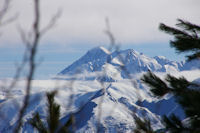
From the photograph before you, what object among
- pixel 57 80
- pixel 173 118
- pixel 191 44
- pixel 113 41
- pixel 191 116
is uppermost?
pixel 113 41

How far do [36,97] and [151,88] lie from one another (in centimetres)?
476

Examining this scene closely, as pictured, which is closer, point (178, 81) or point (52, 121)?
point (52, 121)

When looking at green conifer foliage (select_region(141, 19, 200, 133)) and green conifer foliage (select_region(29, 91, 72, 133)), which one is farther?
green conifer foliage (select_region(141, 19, 200, 133))

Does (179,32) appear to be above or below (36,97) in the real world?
below

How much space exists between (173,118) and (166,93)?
588 mm

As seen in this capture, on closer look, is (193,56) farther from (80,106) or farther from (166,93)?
(80,106)

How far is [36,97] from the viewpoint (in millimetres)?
3727

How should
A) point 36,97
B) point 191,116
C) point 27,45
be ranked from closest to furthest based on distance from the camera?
point 27,45 → point 36,97 → point 191,116

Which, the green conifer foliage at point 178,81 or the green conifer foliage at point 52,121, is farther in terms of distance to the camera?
the green conifer foliage at point 178,81

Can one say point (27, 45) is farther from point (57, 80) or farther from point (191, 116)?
point (191, 116)

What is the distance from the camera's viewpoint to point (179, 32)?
830 cm

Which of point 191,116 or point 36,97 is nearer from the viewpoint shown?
point 36,97

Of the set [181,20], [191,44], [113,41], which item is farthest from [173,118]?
[113,41]

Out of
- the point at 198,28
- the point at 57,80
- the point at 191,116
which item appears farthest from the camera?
the point at 198,28
